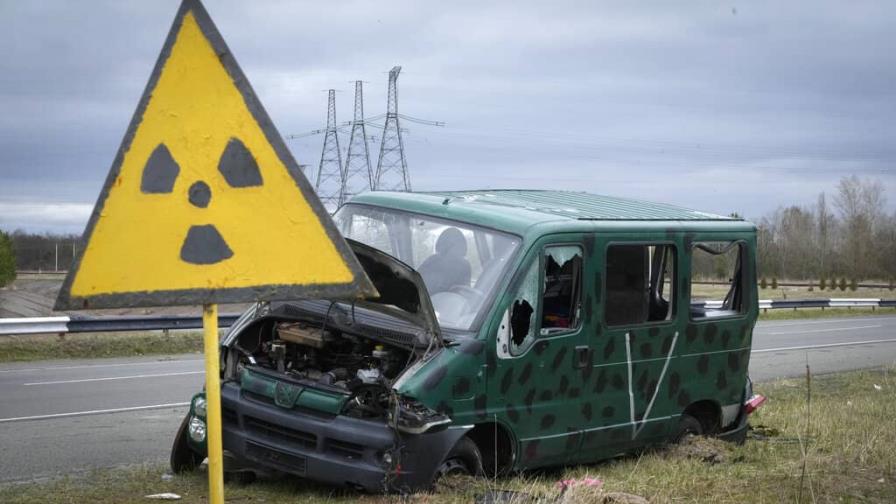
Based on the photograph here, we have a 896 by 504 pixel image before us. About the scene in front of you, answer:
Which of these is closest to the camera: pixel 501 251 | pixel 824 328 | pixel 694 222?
pixel 501 251

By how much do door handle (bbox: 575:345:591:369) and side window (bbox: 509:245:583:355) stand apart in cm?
16

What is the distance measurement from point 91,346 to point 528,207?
40.0 feet

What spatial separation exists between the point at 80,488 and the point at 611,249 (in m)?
4.10

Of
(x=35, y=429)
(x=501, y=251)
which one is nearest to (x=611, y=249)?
(x=501, y=251)

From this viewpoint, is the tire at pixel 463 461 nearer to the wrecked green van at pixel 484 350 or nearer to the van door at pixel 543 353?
the wrecked green van at pixel 484 350

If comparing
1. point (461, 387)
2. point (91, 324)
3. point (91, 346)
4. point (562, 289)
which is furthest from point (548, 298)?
point (91, 346)

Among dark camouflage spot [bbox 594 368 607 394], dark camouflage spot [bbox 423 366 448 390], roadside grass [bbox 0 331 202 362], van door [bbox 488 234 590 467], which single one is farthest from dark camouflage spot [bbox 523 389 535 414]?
roadside grass [bbox 0 331 202 362]

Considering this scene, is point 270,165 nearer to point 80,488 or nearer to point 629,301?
point 80,488

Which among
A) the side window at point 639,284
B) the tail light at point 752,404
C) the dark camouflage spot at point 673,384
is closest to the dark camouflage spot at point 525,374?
the side window at point 639,284

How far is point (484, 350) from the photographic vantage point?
22.2ft

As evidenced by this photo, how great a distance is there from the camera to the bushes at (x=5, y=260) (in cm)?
3422

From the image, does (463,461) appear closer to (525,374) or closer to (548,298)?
(525,374)

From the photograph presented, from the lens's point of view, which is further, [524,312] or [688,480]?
[524,312]

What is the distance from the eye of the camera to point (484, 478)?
652 centimetres
